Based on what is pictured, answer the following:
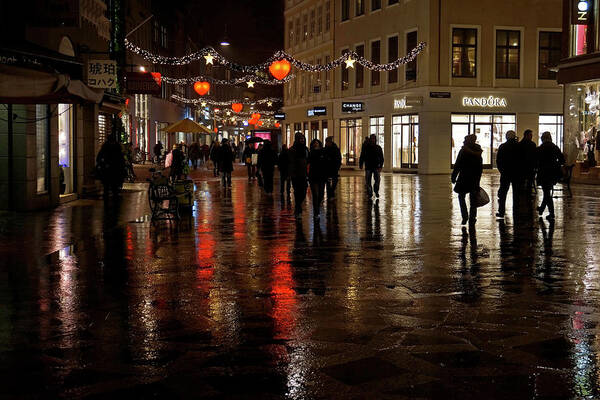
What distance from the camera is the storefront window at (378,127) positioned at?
51.2 m

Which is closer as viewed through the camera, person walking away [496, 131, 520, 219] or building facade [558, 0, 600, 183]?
person walking away [496, 131, 520, 219]

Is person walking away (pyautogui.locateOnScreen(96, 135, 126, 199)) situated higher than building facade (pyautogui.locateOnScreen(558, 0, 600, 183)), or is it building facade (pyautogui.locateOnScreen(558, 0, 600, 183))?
building facade (pyautogui.locateOnScreen(558, 0, 600, 183))

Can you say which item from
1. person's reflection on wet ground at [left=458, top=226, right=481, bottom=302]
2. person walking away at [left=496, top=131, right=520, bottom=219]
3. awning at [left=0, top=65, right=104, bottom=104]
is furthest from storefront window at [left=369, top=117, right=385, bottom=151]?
awning at [left=0, top=65, right=104, bottom=104]

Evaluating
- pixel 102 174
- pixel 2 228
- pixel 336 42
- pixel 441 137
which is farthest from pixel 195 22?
pixel 2 228

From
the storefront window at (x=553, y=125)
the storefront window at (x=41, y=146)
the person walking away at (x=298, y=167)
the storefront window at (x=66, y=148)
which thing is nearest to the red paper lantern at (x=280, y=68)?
the storefront window at (x=66, y=148)

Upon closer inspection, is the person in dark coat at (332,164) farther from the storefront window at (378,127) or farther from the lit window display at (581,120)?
the storefront window at (378,127)

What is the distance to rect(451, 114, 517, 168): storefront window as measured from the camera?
46.2 metres

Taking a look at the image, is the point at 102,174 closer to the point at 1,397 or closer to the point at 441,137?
the point at 1,397

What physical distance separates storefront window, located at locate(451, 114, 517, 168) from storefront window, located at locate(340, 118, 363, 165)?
9485mm

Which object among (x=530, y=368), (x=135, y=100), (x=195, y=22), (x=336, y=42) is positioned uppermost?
(x=195, y=22)

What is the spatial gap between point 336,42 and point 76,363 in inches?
2088

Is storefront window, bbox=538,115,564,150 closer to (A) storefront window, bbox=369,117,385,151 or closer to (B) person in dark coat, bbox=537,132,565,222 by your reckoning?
(A) storefront window, bbox=369,117,385,151

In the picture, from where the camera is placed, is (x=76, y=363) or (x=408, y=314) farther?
(x=408, y=314)

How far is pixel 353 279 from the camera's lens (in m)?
10.4
